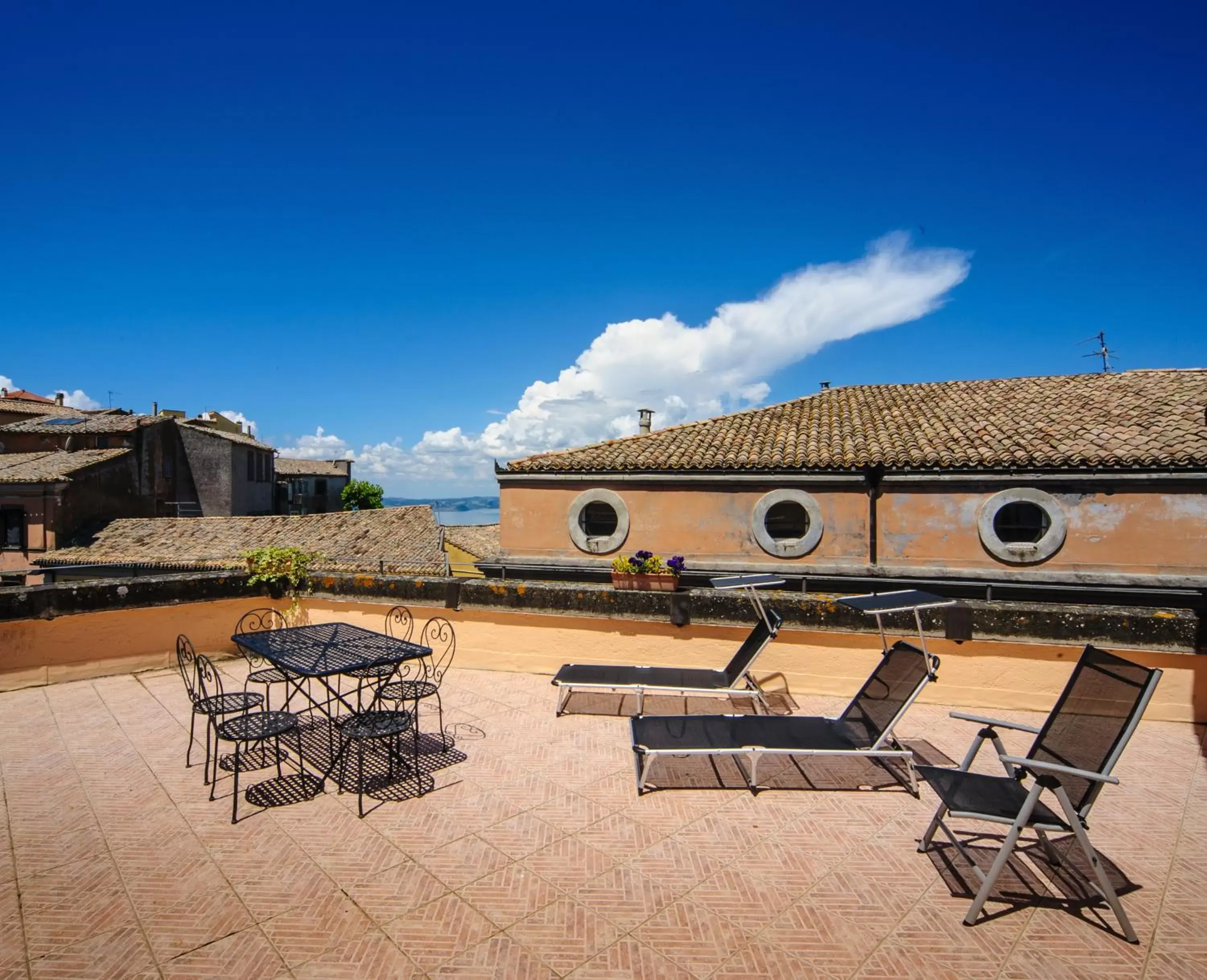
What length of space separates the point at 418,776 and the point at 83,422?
137ft

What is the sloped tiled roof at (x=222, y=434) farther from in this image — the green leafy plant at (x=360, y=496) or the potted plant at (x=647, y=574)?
the potted plant at (x=647, y=574)

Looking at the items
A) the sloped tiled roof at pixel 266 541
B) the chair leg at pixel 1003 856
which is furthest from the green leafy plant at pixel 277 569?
Result: the sloped tiled roof at pixel 266 541

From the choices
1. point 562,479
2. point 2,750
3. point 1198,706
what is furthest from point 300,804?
point 562,479

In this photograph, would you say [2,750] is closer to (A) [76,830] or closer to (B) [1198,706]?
(A) [76,830]

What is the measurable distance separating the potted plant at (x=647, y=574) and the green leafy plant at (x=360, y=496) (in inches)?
2138

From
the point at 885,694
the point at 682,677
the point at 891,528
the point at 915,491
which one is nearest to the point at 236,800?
the point at 682,677

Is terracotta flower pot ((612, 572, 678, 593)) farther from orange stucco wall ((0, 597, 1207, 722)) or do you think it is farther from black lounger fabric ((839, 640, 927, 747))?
Result: black lounger fabric ((839, 640, 927, 747))

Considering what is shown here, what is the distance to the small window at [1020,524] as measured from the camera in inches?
538

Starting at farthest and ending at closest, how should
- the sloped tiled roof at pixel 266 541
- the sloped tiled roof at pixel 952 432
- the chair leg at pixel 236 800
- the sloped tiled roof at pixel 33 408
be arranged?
1. the sloped tiled roof at pixel 33 408
2. the sloped tiled roof at pixel 266 541
3. the sloped tiled roof at pixel 952 432
4. the chair leg at pixel 236 800

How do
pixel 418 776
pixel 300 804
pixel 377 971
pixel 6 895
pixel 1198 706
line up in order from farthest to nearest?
pixel 1198 706 → pixel 418 776 → pixel 300 804 → pixel 6 895 → pixel 377 971

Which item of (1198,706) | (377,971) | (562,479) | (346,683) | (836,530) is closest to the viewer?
(377,971)

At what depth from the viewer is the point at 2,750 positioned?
6.05 metres

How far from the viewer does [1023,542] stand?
1380cm

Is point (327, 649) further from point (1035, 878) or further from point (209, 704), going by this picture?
point (1035, 878)
